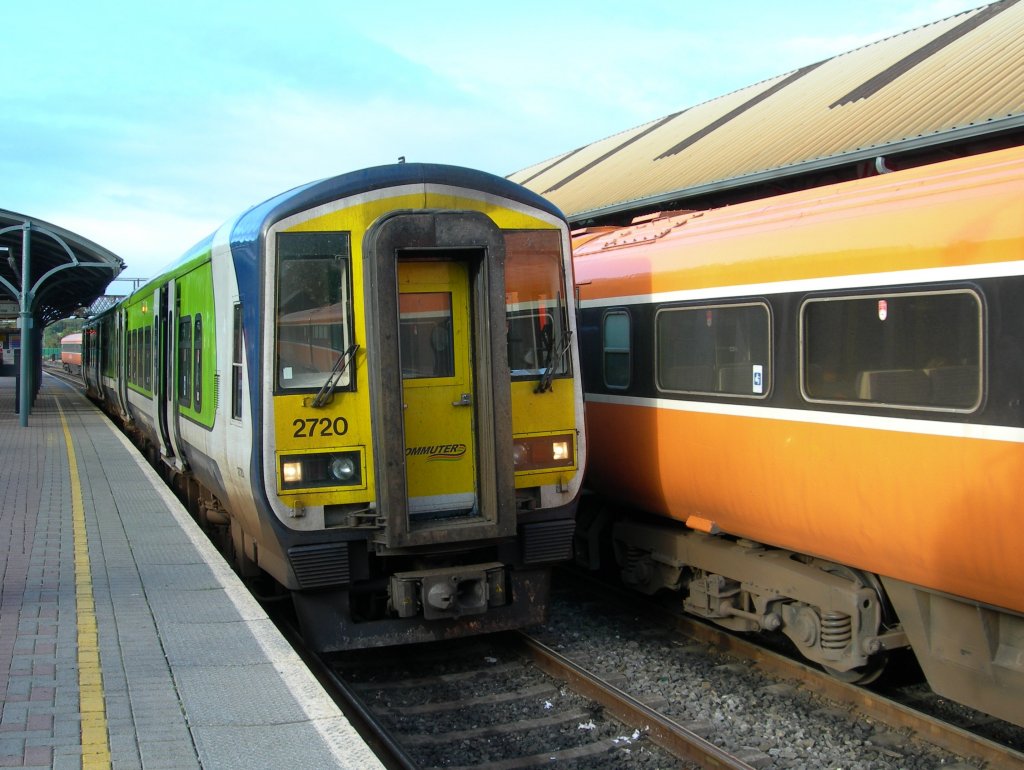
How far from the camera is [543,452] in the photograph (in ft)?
22.4

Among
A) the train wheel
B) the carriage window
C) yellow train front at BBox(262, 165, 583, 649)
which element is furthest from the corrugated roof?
the carriage window

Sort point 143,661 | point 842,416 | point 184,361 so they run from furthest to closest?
point 184,361 → point 842,416 → point 143,661

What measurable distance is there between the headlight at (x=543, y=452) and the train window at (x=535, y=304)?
0.44m

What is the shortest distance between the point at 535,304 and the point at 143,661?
3304 mm

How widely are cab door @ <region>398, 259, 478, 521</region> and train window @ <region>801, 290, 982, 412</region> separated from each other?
2119 millimetres

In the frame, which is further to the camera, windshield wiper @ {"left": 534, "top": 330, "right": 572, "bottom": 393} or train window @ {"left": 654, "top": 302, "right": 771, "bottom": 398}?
windshield wiper @ {"left": 534, "top": 330, "right": 572, "bottom": 393}

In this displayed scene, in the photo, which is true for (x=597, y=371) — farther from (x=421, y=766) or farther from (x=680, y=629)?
(x=421, y=766)

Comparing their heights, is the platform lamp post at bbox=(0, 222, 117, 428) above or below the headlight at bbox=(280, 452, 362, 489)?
above

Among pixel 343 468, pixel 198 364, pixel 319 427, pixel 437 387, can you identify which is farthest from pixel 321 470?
pixel 198 364

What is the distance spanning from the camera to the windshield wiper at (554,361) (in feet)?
22.4

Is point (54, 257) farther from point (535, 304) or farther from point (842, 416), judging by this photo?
point (842, 416)

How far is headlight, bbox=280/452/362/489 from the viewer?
6176 mm

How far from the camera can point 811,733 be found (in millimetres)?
5906

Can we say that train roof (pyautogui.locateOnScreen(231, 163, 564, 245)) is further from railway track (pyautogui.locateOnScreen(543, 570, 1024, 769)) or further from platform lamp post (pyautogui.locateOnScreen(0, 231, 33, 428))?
platform lamp post (pyautogui.locateOnScreen(0, 231, 33, 428))
